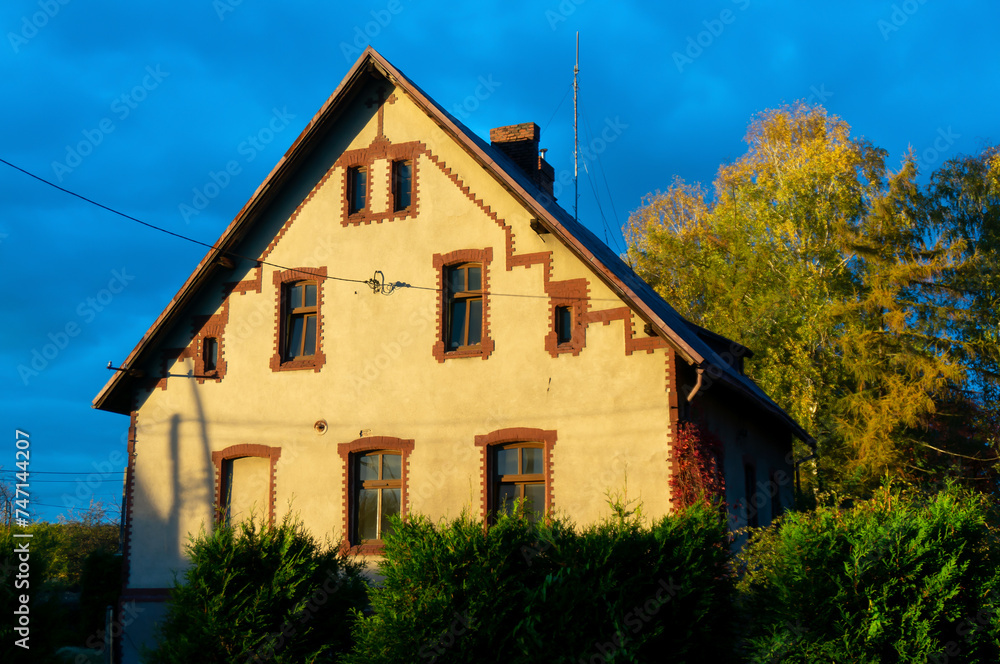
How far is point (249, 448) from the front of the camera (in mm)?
17859

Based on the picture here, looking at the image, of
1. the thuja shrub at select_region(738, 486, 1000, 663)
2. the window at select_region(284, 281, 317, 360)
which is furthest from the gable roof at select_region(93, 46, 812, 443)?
the thuja shrub at select_region(738, 486, 1000, 663)

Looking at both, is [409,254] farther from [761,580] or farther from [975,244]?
[975,244]

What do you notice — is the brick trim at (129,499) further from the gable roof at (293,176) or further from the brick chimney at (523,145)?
the brick chimney at (523,145)

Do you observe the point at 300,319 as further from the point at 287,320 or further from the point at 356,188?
the point at 356,188

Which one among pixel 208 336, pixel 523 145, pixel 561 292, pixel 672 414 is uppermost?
pixel 523 145

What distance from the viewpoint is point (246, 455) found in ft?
59.2

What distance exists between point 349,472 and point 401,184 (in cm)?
566

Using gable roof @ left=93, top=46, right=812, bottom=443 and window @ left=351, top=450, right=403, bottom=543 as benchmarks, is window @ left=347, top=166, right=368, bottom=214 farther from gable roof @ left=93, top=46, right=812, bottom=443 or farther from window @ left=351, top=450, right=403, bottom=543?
window @ left=351, top=450, right=403, bottom=543

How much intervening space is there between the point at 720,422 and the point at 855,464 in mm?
13659

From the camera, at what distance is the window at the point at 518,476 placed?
15.8 metres

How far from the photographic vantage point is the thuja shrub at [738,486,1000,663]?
33.2 feet

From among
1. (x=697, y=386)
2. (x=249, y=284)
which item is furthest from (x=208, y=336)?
(x=697, y=386)

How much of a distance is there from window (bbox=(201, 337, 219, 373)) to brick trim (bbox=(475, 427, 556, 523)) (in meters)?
6.03

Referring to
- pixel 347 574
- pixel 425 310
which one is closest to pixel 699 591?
pixel 347 574
